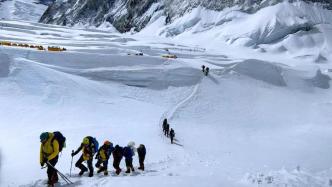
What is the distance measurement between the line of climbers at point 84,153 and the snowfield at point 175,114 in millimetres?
379

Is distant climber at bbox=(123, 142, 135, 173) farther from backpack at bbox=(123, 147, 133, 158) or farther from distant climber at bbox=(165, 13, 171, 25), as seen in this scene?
distant climber at bbox=(165, 13, 171, 25)

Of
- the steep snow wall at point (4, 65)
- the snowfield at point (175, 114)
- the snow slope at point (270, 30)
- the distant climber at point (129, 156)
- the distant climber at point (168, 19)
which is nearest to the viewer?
the snowfield at point (175, 114)

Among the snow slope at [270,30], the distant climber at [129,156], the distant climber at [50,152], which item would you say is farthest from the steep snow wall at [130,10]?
the distant climber at [50,152]

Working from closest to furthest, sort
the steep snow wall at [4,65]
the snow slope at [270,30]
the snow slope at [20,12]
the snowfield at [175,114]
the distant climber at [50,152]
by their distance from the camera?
the distant climber at [50,152] → the snowfield at [175,114] → the steep snow wall at [4,65] → the snow slope at [270,30] → the snow slope at [20,12]

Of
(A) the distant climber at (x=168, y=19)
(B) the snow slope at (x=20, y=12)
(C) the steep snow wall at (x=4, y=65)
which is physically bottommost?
(C) the steep snow wall at (x=4, y=65)

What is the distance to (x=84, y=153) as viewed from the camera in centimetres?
1279

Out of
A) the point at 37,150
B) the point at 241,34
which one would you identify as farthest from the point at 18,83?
the point at 241,34

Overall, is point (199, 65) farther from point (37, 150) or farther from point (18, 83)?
point (37, 150)

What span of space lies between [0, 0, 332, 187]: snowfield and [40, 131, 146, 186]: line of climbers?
38 centimetres

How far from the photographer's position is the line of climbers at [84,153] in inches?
443

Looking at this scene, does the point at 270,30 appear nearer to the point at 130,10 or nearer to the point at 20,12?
the point at 130,10

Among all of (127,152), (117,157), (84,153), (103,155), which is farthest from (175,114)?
(84,153)

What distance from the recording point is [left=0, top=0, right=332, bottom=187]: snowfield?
13.5 metres

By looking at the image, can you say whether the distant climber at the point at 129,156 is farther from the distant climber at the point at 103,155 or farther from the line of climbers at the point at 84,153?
the distant climber at the point at 103,155
